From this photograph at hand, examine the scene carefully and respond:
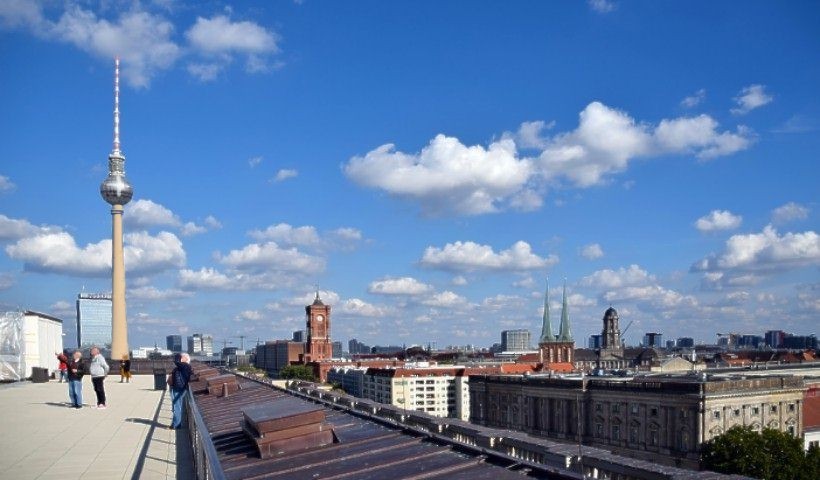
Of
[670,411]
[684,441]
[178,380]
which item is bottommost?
[684,441]

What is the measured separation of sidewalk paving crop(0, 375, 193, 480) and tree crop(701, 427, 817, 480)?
111 ft

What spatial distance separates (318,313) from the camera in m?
143

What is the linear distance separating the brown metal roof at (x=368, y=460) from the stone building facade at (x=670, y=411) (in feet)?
164

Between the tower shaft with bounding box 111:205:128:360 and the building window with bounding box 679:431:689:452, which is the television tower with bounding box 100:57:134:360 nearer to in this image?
the tower shaft with bounding box 111:205:128:360

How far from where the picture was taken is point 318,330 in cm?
14462

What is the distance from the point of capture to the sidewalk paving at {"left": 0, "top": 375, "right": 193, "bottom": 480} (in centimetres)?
1043

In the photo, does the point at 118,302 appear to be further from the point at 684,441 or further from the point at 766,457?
the point at 766,457

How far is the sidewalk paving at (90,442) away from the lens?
34.2 feet

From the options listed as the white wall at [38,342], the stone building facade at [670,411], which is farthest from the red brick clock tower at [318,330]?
the white wall at [38,342]

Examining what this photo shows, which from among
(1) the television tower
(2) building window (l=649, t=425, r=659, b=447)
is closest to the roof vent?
(2) building window (l=649, t=425, r=659, b=447)

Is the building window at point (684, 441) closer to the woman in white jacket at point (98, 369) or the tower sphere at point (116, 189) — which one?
the woman in white jacket at point (98, 369)

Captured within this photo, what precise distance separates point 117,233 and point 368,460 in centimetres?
8863

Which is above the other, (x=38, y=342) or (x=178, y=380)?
(x=178, y=380)

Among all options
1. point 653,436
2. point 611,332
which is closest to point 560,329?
point 611,332
